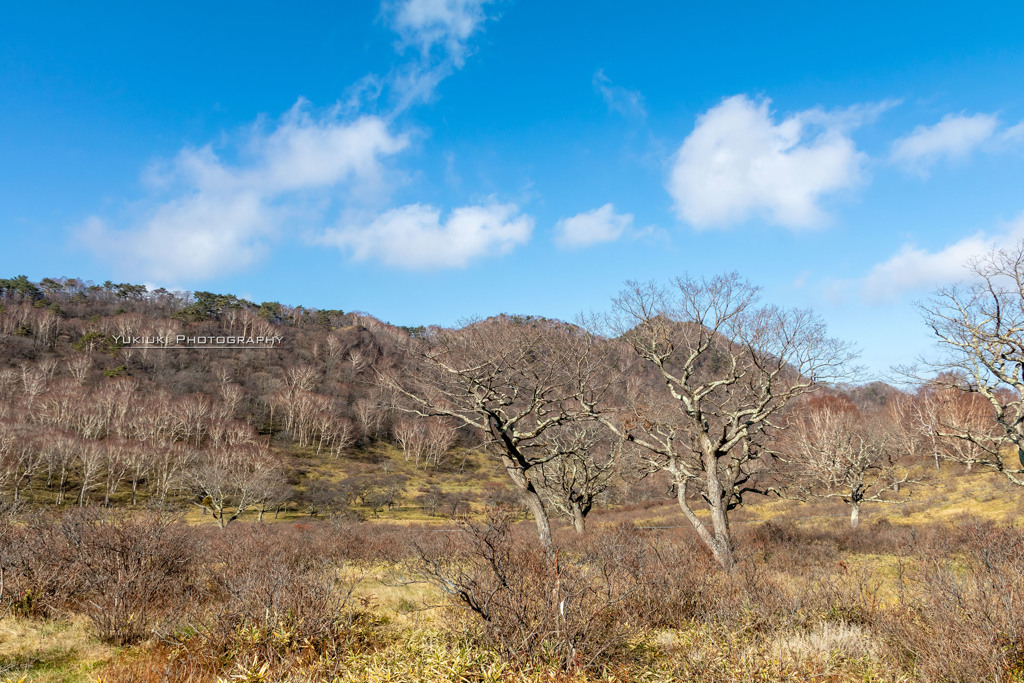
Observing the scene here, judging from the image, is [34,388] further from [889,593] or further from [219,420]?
[889,593]

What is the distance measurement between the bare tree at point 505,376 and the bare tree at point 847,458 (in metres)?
7.59

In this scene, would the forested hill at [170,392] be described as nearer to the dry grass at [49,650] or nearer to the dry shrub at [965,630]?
the dry grass at [49,650]

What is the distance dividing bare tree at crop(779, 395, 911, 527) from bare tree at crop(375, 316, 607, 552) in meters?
7.59

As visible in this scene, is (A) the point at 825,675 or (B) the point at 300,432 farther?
(B) the point at 300,432

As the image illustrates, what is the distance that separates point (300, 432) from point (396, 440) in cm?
1783

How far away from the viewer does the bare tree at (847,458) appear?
24.3 metres

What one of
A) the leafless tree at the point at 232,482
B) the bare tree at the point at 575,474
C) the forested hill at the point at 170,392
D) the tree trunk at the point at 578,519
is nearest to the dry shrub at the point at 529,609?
the bare tree at the point at 575,474

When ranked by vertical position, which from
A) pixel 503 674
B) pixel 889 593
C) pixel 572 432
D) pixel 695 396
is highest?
pixel 695 396

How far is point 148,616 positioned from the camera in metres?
7.14

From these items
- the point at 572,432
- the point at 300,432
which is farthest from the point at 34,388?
the point at 572,432

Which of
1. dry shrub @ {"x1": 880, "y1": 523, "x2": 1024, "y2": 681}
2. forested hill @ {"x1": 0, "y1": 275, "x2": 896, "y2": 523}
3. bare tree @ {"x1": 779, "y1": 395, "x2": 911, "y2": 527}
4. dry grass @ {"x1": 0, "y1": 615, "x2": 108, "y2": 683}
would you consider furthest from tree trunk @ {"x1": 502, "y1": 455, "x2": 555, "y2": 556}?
dry grass @ {"x1": 0, "y1": 615, "x2": 108, "y2": 683}

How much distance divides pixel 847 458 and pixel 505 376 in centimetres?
2425

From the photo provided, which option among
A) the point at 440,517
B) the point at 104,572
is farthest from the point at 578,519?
the point at 440,517

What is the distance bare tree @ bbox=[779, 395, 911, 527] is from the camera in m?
24.3
